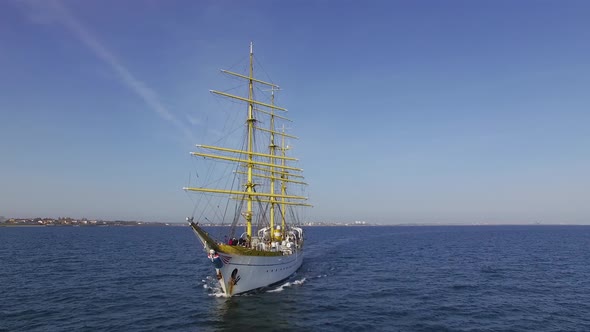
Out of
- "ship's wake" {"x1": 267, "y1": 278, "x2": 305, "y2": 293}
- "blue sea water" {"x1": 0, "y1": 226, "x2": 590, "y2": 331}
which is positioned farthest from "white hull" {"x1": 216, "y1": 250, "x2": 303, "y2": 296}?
"blue sea water" {"x1": 0, "y1": 226, "x2": 590, "y2": 331}

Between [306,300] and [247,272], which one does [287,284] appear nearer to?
[306,300]

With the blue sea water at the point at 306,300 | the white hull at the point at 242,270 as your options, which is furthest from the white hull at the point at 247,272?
the blue sea water at the point at 306,300

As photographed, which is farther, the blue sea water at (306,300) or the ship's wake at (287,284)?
the ship's wake at (287,284)

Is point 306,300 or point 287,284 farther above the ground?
point 287,284

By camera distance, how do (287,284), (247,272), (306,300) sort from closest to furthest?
1. (306,300)
2. (247,272)
3. (287,284)

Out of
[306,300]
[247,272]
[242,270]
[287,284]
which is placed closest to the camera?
[306,300]

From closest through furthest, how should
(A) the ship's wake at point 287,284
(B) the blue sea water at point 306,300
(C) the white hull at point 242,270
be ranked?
(B) the blue sea water at point 306,300
(C) the white hull at point 242,270
(A) the ship's wake at point 287,284

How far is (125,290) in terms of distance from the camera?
34.3 m

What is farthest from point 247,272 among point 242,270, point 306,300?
point 306,300

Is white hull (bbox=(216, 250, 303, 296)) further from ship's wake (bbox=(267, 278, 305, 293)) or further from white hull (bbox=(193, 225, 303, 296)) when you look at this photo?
ship's wake (bbox=(267, 278, 305, 293))

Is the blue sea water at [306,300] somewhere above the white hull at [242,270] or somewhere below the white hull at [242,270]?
below

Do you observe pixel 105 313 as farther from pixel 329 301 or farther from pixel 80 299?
pixel 329 301

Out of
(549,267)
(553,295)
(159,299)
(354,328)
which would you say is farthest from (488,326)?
(549,267)

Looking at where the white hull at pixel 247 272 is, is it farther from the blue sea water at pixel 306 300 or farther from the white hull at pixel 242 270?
the blue sea water at pixel 306 300
